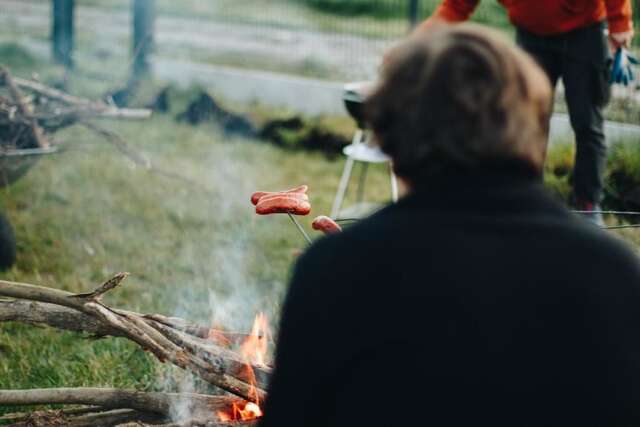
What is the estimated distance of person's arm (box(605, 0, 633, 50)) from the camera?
569 centimetres

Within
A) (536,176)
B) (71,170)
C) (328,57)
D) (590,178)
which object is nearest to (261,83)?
(328,57)

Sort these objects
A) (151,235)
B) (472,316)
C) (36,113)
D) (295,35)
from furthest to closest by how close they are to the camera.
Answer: (295,35)
(151,235)
(36,113)
(472,316)

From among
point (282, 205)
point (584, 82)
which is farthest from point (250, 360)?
point (584, 82)

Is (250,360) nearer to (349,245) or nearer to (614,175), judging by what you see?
(349,245)

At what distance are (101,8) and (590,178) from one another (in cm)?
1575

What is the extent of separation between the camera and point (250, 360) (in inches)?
136

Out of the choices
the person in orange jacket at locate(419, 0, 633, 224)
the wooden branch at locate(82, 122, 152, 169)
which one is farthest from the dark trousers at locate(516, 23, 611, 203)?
the wooden branch at locate(82, 122, 152, 169)

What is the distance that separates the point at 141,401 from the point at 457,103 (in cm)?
195

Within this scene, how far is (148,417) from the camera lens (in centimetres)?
331

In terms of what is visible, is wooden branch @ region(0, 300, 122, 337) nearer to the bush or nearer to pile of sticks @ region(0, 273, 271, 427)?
pile of sticks @ region(0, 273, 271, 427)

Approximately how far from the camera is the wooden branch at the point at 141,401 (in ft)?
10.2

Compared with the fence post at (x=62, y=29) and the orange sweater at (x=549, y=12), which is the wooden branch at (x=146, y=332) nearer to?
the orange sweater at (x=549, y=12)

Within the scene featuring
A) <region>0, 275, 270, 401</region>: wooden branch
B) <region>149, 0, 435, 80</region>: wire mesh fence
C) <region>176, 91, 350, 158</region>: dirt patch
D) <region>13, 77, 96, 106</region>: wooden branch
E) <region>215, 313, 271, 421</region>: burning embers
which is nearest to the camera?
<region>0, 275, 270, 401</region>: wooden branch

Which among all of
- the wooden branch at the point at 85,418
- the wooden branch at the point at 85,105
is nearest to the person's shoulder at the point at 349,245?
the wooden branch at the point at 85,418
